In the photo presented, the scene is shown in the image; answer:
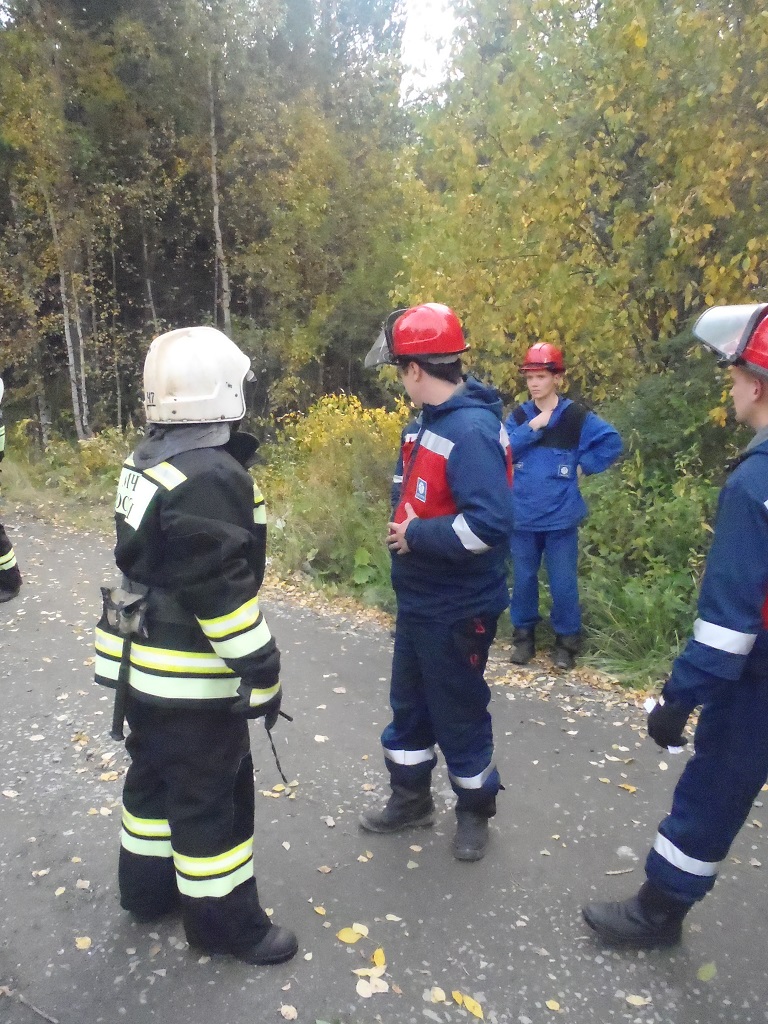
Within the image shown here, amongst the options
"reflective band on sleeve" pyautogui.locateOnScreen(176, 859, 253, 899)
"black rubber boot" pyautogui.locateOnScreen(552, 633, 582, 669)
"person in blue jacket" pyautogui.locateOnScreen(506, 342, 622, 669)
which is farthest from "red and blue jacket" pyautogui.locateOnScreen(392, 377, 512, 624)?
"black rubber boot" pyautogui.locateOnScreen(552, 633, 582, 669)

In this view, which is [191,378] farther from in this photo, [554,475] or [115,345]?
[115,345]

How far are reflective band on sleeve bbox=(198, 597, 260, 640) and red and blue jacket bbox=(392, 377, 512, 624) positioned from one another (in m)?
0.86

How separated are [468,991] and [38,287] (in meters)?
13.3

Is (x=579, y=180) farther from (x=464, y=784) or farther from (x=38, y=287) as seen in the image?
(x=38, y=287)

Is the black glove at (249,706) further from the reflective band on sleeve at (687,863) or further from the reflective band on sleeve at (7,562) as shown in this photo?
the reflective band on sleeve at (7,562)

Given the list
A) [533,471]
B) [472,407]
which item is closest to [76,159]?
[533,471]

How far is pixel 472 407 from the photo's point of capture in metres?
2.99

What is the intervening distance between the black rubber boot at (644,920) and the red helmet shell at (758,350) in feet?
5.54

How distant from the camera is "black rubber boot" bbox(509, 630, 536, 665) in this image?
5.24 metres

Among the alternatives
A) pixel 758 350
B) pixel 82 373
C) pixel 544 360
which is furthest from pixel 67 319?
pixel 758 350

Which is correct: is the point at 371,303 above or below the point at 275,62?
below

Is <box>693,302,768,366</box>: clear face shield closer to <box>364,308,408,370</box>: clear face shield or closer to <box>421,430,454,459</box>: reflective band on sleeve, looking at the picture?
<box>421,430,454,459</box>: reflective band on sleeve

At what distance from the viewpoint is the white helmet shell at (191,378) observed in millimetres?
2334

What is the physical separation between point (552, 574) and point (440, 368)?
8.31 ft
